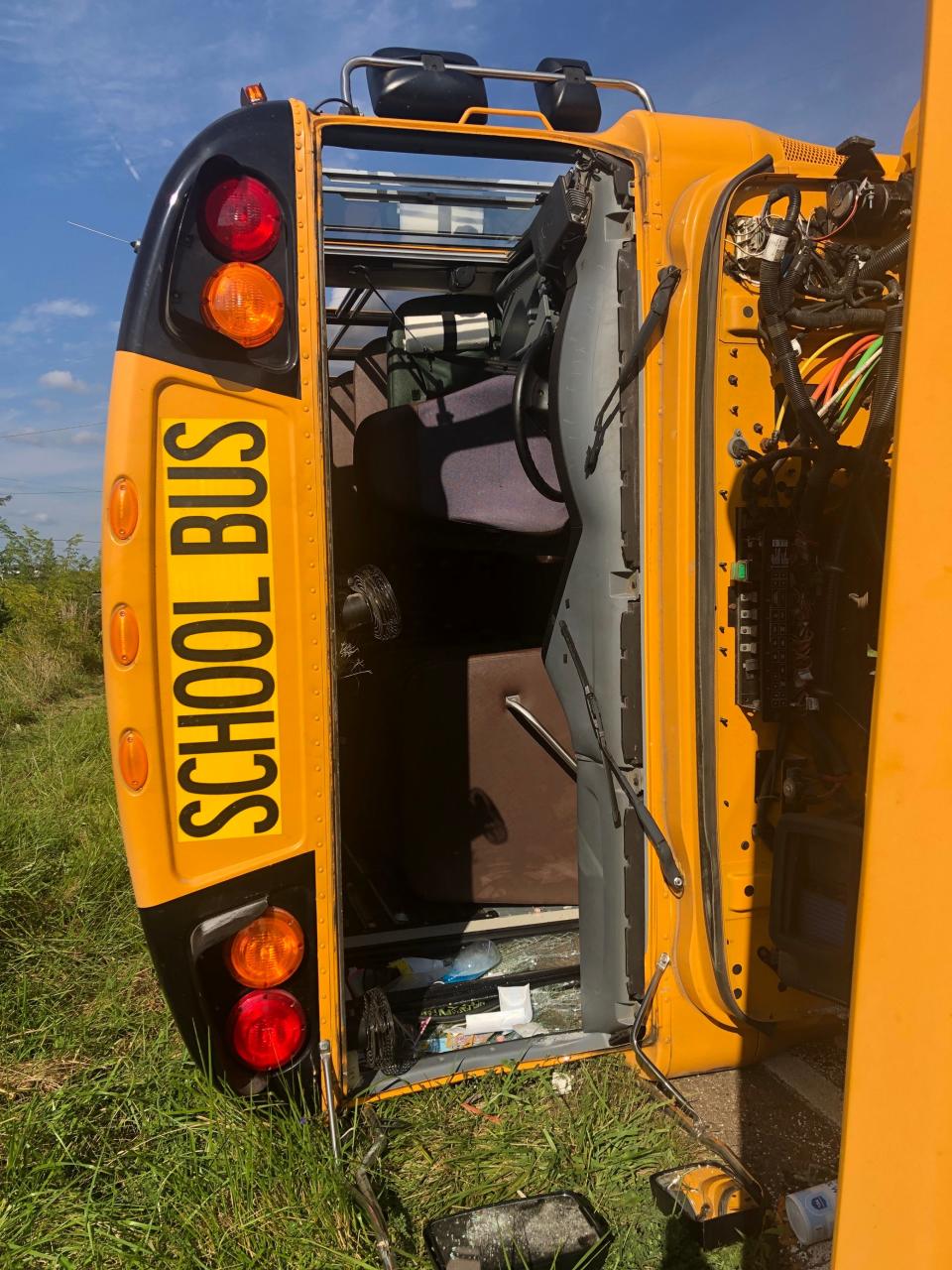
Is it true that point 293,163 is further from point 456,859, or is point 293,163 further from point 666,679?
point 456,859

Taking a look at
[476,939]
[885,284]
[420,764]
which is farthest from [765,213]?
[476,939]

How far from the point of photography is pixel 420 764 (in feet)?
9.30

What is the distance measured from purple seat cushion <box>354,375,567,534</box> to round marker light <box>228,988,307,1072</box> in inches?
56.7

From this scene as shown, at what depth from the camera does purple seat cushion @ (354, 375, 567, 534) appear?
102 inches

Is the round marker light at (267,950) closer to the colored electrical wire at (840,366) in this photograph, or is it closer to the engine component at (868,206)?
the colored electrical wire at (840,366)

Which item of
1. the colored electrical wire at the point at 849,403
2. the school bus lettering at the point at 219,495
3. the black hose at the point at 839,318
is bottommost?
the school bus lettering at the point at 219,495

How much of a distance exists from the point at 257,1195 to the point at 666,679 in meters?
1.41

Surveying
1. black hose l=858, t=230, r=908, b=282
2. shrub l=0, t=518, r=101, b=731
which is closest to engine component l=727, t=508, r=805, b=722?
black hose l=858, t=230, r=908, b=282

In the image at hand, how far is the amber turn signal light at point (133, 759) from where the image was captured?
1731 millimetres

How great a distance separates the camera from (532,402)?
2.49 m

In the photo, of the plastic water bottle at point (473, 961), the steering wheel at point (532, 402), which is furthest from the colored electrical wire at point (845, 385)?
the plastic water bottle at point (473, 961)

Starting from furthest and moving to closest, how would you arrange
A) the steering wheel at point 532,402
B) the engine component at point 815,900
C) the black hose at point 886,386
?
the steering wheel at point 532,402 → the black hose at point 886,386 → the engine component at point 815,900

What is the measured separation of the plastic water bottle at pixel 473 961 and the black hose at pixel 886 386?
189 cm

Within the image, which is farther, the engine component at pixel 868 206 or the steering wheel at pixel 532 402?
the steering wheel at pixel 532 402
